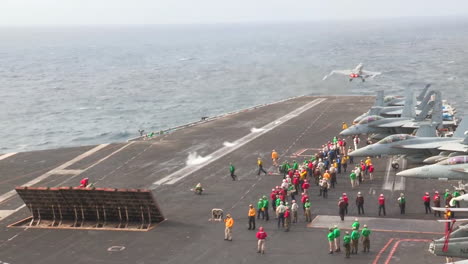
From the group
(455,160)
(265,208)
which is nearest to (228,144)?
(265,208)

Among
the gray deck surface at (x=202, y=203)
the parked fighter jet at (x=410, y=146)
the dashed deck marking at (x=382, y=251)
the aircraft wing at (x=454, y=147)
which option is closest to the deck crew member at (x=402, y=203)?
the gray deck surface at (x=202, y=203)

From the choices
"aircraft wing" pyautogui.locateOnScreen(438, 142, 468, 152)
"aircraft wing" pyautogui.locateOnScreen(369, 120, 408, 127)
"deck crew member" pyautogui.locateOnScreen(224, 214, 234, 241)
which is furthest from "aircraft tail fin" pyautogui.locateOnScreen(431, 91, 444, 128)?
"deck crew member" pyautogui.locateOnScreen(224, 214, 234, 241)

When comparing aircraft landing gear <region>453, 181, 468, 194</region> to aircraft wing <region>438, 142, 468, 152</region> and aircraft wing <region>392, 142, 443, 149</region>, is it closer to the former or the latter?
aircraft wing <region>438, 142, 468, 152</region>

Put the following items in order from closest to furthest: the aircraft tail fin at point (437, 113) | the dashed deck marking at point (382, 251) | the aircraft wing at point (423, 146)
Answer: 1. the dashed deck marking at point (382, 251)
2. the aircraft wing at point (423, 146)
3. the aircraft tail fin at point (437, 113)

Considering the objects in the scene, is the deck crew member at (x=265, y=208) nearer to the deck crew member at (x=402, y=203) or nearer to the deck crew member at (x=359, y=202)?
the deck crew member at (x=359, y=202)

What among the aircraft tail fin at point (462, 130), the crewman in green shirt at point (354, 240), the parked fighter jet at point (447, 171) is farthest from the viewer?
the aircraft tail fin at point (462, 130)

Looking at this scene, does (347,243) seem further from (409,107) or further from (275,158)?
(409,107)
